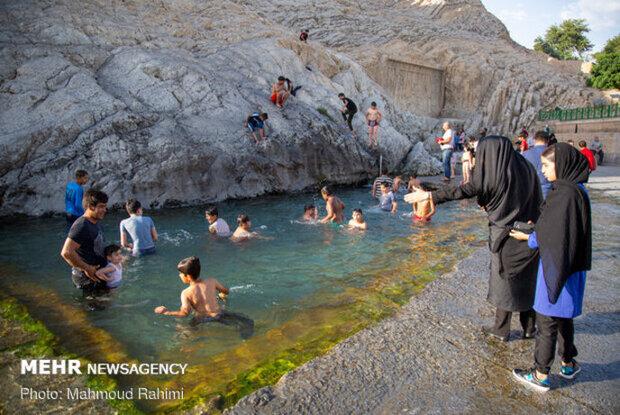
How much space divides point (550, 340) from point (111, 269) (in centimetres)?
511

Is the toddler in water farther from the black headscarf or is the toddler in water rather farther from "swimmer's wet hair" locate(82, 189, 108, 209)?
the black headscarf

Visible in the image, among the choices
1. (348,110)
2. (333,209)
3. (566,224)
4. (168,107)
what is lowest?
(333,209)

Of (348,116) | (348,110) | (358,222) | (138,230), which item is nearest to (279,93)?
(348,110)

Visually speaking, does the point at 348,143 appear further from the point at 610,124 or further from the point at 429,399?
the point at 610,124

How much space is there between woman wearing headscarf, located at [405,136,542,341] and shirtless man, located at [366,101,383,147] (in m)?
14.7

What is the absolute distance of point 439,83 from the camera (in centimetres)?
3569

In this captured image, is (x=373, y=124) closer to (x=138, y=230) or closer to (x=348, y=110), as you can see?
(x=348, y=110)

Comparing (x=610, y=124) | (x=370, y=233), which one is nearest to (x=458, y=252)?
(x=370, y=233)

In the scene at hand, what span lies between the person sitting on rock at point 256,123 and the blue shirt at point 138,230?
23.8 feet

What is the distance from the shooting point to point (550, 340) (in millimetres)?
3086

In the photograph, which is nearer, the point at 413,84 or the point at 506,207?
the point at 506,207

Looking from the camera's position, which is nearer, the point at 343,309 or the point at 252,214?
the point at 343,309

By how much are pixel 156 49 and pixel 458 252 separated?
47.7 feet

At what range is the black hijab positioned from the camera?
358 centimetres
